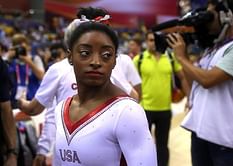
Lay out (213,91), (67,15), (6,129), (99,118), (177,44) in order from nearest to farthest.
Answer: (99,118) → (213,91) → (6,129) → (177,44) → (67,15)

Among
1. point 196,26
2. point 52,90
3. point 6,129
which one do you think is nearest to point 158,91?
point 52,90

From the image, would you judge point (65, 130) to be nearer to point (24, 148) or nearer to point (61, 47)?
point (24, 148)

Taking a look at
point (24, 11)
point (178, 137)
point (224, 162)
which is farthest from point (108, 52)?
point (24, 11)

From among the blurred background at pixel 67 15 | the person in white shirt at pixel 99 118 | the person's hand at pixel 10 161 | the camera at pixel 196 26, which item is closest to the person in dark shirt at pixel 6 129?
the person's hand at pixel 10 161

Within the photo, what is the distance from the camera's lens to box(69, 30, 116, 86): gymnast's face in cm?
180

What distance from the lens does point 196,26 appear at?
291 centimetres

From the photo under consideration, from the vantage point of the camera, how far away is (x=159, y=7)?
1869 cm

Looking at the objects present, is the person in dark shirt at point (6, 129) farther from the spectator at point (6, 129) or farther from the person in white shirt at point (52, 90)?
the person in white shirt at point (52, 90)

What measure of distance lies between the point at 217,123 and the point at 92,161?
1.12 metres

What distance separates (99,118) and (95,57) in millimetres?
232

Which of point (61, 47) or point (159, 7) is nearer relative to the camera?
point (61, 47)

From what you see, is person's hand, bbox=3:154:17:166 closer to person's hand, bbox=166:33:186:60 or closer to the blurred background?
person's hand, bbox=166:33:186:60

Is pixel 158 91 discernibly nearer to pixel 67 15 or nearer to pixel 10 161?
pixel 10 161

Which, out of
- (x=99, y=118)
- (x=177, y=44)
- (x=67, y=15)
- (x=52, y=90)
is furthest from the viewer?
(x=67, y=15)
